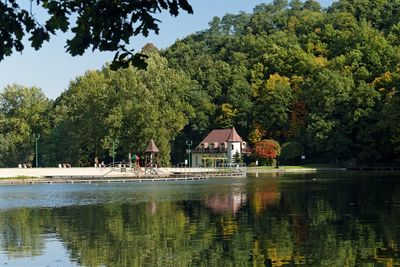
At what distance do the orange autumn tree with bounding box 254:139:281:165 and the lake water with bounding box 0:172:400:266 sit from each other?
5538 centimetres

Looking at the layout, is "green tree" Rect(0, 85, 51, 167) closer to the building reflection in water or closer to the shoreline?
the shoreline

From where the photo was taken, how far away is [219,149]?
97188 mm

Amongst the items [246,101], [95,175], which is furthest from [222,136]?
[95,175]

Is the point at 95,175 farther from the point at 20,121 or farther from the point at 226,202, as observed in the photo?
the point at 226,202

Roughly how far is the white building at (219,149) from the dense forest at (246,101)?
8.45ft

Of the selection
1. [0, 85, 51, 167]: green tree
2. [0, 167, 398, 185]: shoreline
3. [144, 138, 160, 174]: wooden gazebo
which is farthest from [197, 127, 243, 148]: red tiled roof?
[0, 85, 51, 167]: green tree

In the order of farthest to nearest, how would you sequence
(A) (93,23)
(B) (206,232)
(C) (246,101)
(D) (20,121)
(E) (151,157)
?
(C) (246,101) → (D) (20,121) → (E) (151,157) → (B) (206,232) → (A) (93,23)

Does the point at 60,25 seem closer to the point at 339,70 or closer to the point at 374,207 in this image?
the point at 374,207

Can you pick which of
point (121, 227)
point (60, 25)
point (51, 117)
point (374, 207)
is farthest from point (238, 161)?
point (60, 25)

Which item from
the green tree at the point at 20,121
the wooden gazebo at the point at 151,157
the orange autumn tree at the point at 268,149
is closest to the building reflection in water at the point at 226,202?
the wooden gazebo at the point at 151,157

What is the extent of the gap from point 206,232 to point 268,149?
69.6 m

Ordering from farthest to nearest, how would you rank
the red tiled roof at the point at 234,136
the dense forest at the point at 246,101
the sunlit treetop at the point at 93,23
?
1. the red tiled roof at the point at 234,136
2. the dense forest at the point at 246,101
3. the sunlit treetop at the point at 93,23

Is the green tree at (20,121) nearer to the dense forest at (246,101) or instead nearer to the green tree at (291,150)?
the dense forest at (246,101)

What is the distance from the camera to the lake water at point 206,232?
52.6 feet
